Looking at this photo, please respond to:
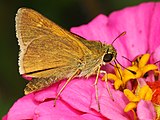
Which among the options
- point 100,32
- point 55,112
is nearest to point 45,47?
point 55,112

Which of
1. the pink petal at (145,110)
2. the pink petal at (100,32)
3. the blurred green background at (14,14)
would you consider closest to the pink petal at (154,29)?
the pink petal at (100,32)

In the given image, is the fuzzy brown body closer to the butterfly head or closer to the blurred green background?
the butterfly head

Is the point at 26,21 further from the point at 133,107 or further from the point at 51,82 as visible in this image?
the point at 133,107

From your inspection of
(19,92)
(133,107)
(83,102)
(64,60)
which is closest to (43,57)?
(64,60)

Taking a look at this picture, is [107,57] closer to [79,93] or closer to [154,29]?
[79,93]

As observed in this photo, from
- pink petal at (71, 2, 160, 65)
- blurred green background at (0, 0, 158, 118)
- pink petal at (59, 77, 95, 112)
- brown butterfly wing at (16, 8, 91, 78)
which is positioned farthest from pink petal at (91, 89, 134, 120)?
blurred green background at (0, 0, 158, 118)
